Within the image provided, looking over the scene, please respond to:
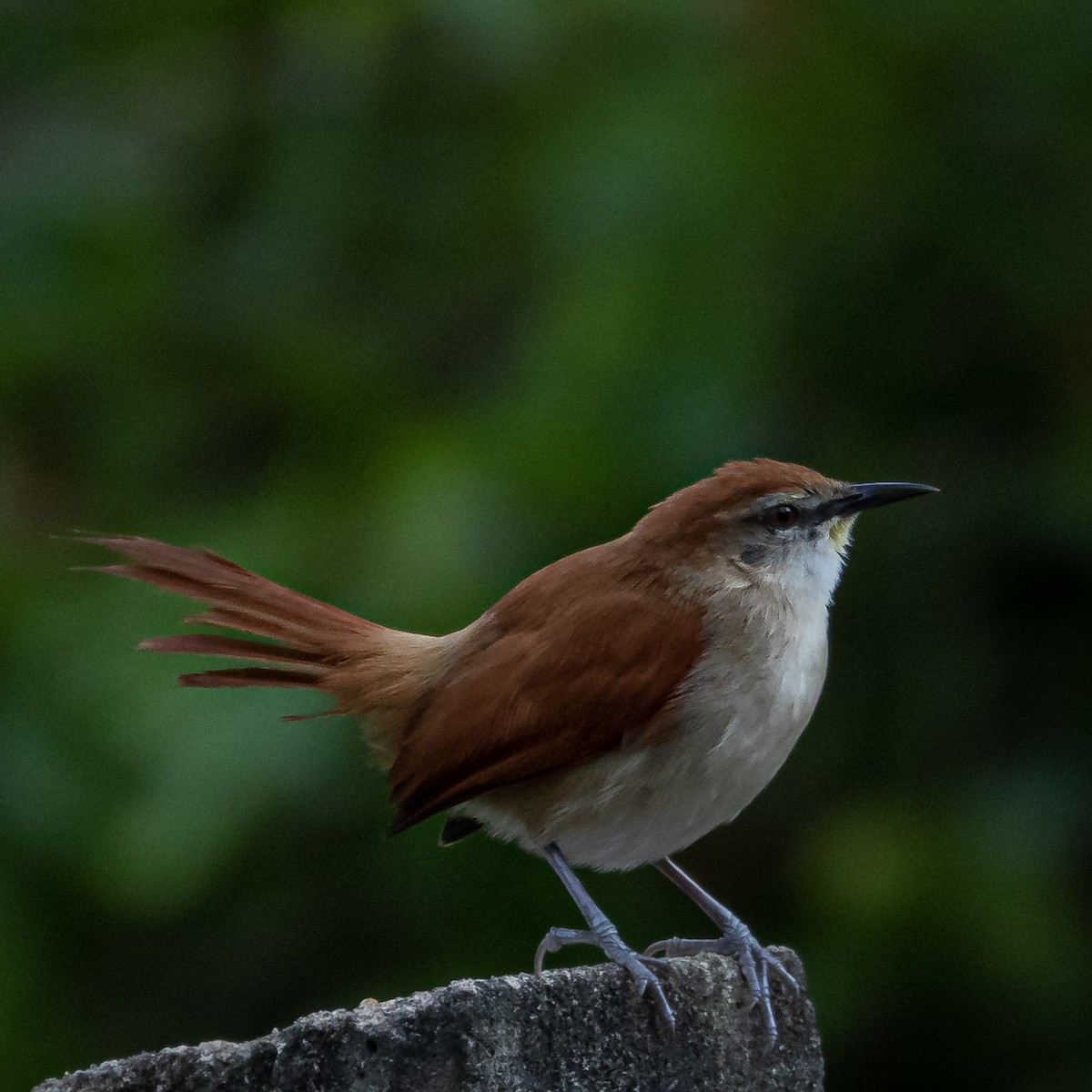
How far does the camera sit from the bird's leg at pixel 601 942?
8.03 ft

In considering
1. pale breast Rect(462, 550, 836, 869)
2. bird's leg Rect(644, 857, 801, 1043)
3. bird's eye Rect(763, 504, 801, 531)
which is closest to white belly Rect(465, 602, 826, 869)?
pale breast Rect(462, 550, 836, 869)

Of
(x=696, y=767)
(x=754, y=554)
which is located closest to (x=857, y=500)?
(x=754, y=554)

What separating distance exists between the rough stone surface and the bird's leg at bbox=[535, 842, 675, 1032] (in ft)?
0.10

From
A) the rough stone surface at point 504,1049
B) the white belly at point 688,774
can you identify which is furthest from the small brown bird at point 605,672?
the rough stone surface at point 504,1049

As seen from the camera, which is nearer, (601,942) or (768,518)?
(601,942)

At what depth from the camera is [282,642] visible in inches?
152

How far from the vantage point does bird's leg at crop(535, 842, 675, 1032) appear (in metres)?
2.45

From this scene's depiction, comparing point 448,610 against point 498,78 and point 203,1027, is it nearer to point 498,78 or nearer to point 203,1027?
point 203,1027

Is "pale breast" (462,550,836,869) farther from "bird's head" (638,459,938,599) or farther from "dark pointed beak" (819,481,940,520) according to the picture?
"dark pointed beak" (819,481,940,520)

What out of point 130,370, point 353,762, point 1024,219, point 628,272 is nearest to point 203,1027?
point 353,762

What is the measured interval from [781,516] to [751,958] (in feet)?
4.20

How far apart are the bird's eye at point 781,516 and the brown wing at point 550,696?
0.38 metres

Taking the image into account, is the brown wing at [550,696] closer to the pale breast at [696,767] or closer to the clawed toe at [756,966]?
the pale breast at [696,767]

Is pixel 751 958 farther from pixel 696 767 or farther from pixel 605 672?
pixel 605 672
